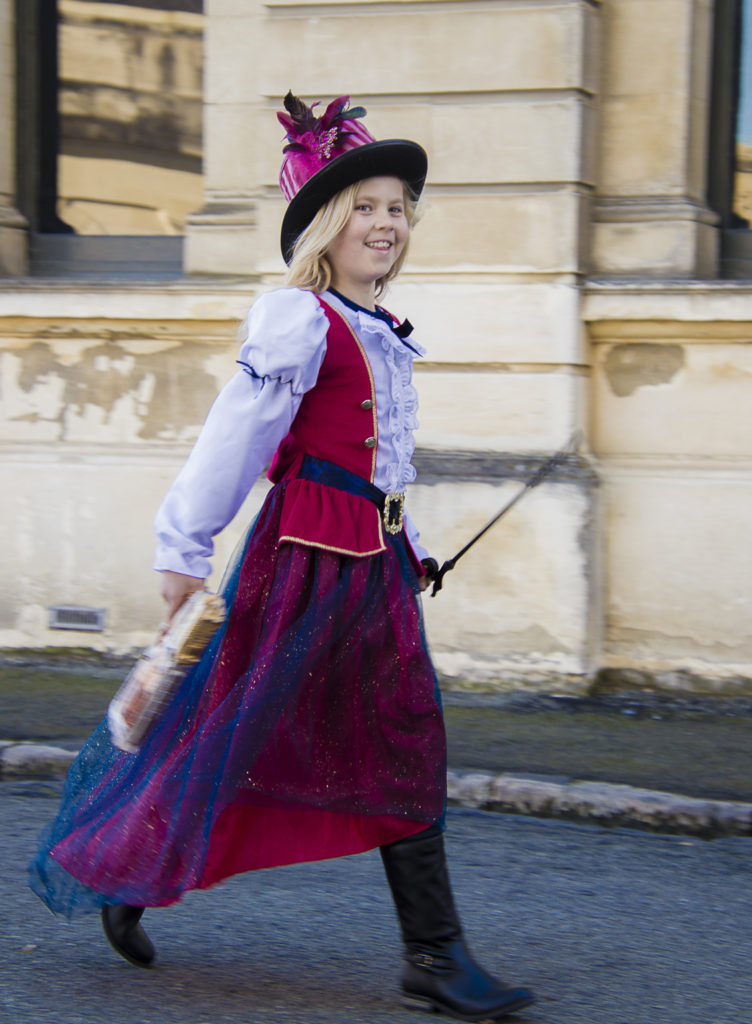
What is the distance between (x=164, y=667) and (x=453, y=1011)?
898 mm

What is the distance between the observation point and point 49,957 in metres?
3.27

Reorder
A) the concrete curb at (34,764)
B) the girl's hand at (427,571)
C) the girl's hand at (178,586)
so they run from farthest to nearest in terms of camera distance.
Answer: the concrete curb at (34,764) → the girl's hand at (427,571) → the girl's hand at (178,586)

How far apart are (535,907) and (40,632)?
368 cm

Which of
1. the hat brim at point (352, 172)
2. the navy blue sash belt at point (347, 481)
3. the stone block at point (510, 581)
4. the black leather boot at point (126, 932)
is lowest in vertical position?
the black leather boot at point (126, 932)

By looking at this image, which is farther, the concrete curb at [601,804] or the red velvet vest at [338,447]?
the concrete curb at [601,804]

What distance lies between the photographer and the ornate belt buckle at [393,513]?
10.00ft

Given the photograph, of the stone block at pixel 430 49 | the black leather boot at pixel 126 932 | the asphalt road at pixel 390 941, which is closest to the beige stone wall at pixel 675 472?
the stone block at pixel 430 49

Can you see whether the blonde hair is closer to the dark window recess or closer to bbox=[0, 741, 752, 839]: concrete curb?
bbox=[0, 741, 752, 839]: concrete curb

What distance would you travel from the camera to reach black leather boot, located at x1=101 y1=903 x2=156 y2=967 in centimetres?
312

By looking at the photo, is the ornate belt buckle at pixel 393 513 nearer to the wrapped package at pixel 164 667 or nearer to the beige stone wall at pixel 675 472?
the wrapped package at pixel 164 667

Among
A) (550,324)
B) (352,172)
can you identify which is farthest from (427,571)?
(550,324)

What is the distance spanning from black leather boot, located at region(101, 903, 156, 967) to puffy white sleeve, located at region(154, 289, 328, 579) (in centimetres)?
83

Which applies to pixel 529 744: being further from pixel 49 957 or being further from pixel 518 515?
pixel 49 957

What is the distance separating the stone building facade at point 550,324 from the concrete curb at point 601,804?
1.46 meters
